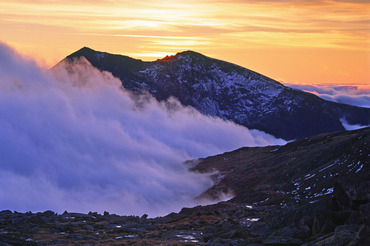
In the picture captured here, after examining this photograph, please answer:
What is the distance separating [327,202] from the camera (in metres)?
36.2

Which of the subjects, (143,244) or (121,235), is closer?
(143,244)

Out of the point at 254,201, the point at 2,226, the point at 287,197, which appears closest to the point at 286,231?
the point at 2,226

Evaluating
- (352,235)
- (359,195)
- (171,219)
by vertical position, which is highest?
(171,219)

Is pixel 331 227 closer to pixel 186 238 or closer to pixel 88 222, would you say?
pixel 186 238

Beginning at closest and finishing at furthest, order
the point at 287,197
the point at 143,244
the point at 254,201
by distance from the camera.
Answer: the point at 143,244 < the point at 287,197 < the point at 254,201

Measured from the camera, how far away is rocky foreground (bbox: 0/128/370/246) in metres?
32.4

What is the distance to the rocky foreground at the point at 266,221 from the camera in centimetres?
3238

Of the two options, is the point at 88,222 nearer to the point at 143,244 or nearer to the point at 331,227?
the point at 143,244

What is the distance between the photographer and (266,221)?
143 ft

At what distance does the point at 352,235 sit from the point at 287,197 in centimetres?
6041

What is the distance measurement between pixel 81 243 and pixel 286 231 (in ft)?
77.6

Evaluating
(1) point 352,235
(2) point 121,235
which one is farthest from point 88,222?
(1) point 352,235

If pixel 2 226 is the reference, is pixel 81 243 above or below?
below

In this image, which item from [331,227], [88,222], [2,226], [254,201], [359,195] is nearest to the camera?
[331,227]
